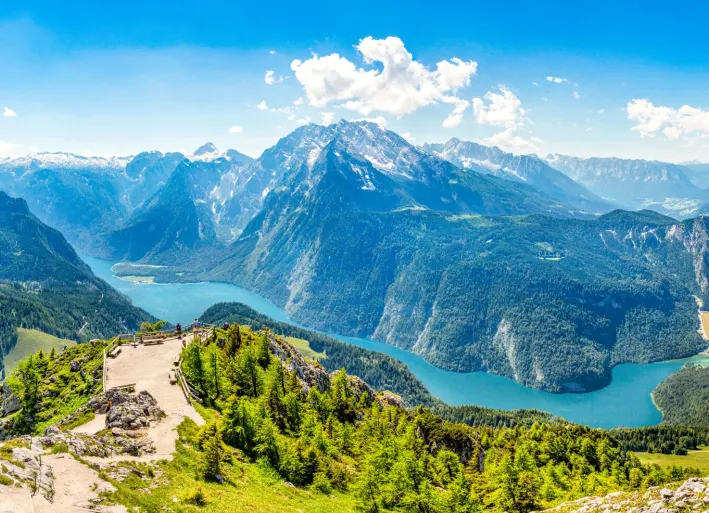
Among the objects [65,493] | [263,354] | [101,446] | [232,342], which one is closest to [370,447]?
[263,354]

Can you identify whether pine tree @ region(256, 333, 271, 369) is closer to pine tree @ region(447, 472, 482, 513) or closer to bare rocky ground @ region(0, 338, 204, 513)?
bare rocky ground @ region(0, 338, 204, 513)

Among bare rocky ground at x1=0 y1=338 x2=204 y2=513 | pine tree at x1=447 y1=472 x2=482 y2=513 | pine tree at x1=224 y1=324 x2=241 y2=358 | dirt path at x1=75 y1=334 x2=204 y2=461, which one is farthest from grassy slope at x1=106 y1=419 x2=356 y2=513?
pine tree at x1=224 y1=324 x2=241 y2=358

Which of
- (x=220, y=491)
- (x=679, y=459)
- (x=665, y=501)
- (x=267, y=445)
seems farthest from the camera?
(x=679, y=459)

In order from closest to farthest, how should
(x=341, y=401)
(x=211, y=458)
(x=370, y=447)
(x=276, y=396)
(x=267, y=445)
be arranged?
(x=211, y=458), (x=267, y=445), (x=370, y=447), (x=276, y=396), (x=341, y=401)

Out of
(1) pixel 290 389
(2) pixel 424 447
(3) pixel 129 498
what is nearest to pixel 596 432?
(2) pixel 424 447

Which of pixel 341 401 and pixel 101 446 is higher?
pixel 341 401

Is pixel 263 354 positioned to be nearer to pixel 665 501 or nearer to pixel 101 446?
pixel 101 446

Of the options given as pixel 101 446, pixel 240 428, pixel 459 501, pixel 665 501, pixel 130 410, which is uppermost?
pixel 665 501

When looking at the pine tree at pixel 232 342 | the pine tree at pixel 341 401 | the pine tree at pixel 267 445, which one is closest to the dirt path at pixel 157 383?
the pine tree at pixel 267 445
